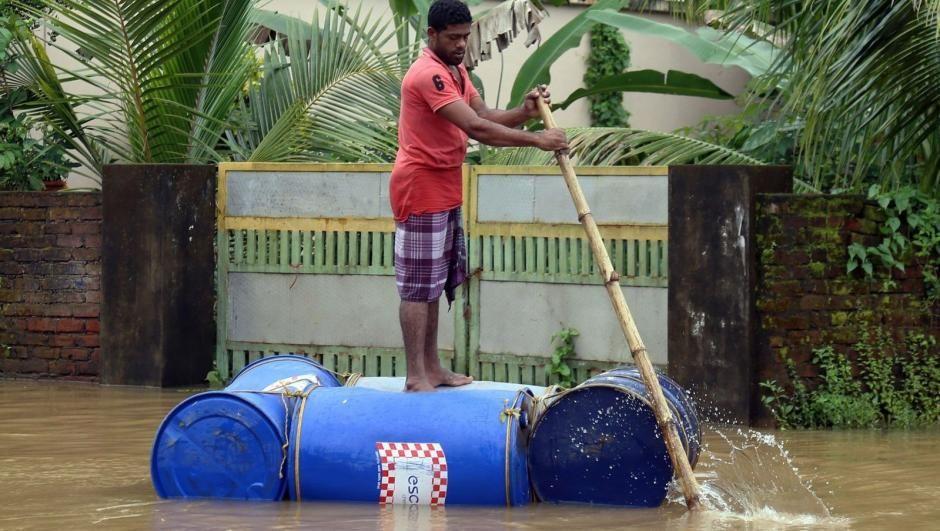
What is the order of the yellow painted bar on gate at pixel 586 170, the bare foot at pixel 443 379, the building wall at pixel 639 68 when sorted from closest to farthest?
the bare foot at pixel 443 379 → the yellow painted bar on gate at pixel 586 170 → the building wall at pixel 639 68

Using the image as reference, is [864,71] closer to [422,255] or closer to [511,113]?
[511,113]

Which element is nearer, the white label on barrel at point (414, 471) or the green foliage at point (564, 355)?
the white label on barrel at point (414, 471)

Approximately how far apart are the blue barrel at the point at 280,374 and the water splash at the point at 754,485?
1742mm

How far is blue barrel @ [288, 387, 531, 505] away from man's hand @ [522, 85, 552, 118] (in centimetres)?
128

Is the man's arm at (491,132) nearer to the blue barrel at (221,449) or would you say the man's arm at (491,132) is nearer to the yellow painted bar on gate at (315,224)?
the blue barrel at (221,449)

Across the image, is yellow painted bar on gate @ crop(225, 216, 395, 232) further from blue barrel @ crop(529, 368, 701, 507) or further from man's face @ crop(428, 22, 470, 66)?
blue barrel @ crop(529, 368, 701, 507)

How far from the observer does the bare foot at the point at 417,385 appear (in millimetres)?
5820

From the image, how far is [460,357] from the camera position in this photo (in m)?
8.87

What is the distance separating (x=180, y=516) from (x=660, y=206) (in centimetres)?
397

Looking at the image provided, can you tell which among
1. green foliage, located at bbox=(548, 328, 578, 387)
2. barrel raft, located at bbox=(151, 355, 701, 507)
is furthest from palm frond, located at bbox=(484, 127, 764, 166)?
barrel raft, located at bbox=(151, 355, 701, 507)

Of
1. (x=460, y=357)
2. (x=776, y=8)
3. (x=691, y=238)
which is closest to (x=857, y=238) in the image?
(x=691, y=238)

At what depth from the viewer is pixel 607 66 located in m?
16.1

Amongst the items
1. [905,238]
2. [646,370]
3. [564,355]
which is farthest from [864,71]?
[646,370]

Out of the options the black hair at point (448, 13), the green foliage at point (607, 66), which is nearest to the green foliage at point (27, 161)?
the black hair at point (448, 13)
